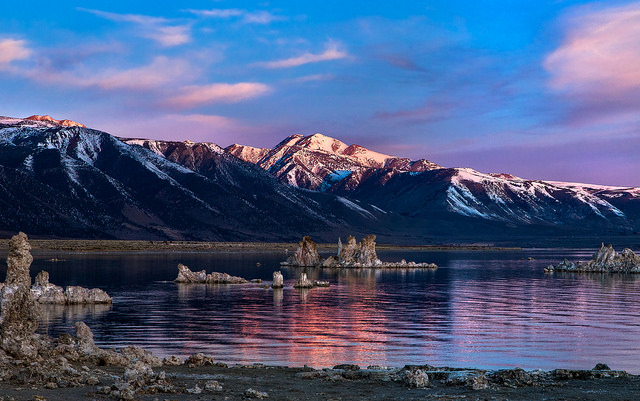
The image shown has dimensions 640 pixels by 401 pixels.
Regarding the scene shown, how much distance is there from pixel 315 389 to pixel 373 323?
25.3 metres

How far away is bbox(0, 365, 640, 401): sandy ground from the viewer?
2150 centimetres

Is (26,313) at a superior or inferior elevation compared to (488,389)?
superior

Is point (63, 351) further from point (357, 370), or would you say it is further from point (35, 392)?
point (357, 370)

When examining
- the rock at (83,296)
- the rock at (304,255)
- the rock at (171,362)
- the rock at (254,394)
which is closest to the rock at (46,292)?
the rock at (83,296)

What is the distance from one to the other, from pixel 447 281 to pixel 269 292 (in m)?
31.3

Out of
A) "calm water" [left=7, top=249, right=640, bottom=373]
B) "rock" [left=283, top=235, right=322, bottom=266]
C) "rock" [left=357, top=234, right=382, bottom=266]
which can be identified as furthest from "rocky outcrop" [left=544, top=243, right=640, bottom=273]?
"rock" [left=283, top=235, right=322, bottom=266]

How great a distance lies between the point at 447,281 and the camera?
95938mm

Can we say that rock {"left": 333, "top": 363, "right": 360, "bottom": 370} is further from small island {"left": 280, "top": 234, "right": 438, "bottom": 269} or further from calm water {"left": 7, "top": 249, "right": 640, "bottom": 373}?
small island {"left": 280, "top": 234, "right": 438, "bottom": 269}

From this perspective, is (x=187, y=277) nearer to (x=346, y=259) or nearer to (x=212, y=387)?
(x=346, y=259)

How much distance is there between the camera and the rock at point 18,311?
84.5ft

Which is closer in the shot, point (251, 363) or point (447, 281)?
point (251, 363)

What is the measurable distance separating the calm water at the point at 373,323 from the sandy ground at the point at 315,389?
20.4ft

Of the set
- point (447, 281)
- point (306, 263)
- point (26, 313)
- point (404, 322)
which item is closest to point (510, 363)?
point (404, 322)

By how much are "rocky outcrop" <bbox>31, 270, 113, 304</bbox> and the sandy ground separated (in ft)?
106
